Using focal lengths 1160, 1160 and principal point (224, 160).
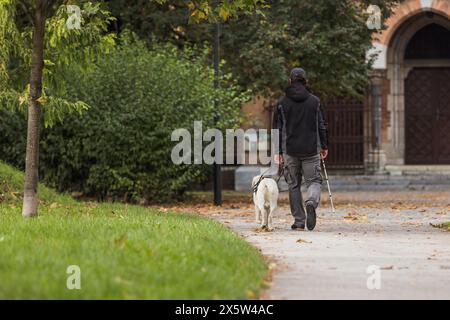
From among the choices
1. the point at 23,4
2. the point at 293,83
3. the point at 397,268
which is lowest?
the point at 397,268

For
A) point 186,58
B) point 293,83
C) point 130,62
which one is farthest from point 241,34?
point 293,83

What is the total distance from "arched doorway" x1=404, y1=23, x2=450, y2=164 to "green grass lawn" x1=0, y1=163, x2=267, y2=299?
859 inches

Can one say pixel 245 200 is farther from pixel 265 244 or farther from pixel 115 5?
pixel 265 244

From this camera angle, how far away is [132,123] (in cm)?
2184

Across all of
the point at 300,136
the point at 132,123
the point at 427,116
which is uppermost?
the point at 427,116

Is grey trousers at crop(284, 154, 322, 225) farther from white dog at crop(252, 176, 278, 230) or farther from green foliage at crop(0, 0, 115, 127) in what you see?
green foliage at crop(0, 0, 115, 127)

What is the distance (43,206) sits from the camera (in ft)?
57.2

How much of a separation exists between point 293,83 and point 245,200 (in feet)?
33.2

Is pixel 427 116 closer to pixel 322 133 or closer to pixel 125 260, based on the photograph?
pixel 322 133

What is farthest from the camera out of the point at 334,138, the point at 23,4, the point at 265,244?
the point at 334,138

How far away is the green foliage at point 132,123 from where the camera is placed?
2173 cm

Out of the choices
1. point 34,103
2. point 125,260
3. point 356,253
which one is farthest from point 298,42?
point 125,260

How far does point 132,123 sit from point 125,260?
41.6 feet

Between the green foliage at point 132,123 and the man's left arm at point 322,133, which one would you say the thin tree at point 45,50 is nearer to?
the man's left arm at point 322,133
